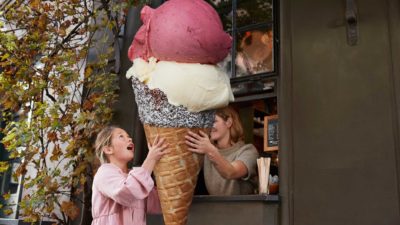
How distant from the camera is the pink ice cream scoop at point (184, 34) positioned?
79.6 inches

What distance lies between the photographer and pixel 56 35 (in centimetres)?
510

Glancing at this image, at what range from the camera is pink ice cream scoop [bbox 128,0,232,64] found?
202cm

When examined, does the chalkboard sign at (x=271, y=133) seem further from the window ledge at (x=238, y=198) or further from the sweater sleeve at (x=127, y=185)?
the sweater sleeve at (x=127, y=185)

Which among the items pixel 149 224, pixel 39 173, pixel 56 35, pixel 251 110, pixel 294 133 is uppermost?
pixel 56 35

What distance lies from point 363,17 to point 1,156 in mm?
7235

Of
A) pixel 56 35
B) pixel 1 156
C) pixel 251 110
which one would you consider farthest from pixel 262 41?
pixel 1 156

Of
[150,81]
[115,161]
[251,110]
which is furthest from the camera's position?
[251,110]

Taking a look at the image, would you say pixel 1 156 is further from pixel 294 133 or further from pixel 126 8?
pixel 294 133

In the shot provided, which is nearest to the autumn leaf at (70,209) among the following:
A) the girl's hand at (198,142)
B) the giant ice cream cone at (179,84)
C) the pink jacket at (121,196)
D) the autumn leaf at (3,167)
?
the autumn leaf at (3,167)

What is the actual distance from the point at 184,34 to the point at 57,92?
3245mm

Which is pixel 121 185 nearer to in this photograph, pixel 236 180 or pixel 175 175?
pixel 175 175

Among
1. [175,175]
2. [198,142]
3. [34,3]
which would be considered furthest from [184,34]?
[34,3]

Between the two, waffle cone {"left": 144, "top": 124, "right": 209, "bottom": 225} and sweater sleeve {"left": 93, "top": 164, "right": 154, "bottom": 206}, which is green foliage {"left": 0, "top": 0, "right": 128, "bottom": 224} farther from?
waffle cone {"left": 144, "top": 124, "right": 209, "bottom": 225}

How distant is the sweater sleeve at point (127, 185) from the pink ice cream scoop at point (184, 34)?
0.64 m
